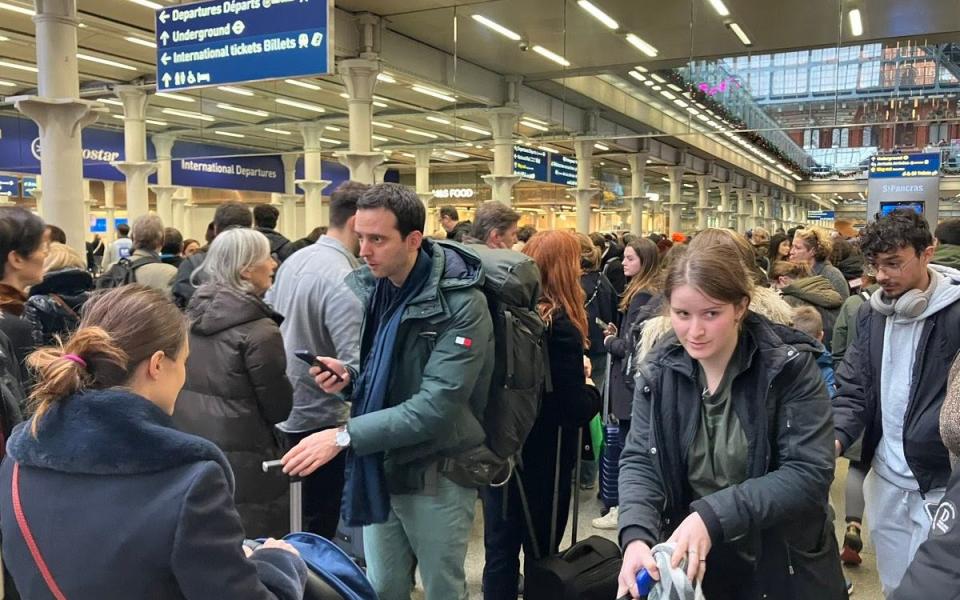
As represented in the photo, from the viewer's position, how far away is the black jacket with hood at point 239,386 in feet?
8.25

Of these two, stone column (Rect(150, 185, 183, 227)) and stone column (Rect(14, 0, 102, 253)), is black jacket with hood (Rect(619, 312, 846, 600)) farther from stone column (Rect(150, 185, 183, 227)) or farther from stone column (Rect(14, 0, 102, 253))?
stone column (Rect(150, 185, 183, 227))

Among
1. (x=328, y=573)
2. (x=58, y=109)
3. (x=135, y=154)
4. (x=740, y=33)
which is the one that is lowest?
(x=328, y=573)

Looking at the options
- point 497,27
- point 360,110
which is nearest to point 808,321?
point 360,110

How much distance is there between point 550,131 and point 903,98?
6.40 metres

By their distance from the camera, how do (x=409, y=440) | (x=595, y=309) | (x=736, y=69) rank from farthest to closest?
(x=736, y=69)
(x=595, y=309)
(x=409, y=440)

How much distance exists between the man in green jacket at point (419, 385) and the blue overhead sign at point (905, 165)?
470 inches

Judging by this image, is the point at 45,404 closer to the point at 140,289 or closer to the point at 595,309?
the point at 140,289

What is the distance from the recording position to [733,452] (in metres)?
1.63

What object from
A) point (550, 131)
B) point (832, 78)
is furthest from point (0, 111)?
point (832, 78)

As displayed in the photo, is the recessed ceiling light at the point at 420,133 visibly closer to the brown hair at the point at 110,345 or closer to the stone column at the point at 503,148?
the stone column at the point at 503,148

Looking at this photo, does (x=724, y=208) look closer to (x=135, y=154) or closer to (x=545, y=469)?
(x=135, y=154)

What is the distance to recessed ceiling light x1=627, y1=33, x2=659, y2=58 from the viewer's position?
11980 millimetres

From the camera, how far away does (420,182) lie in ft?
68.1

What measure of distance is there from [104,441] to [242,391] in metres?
1.35
